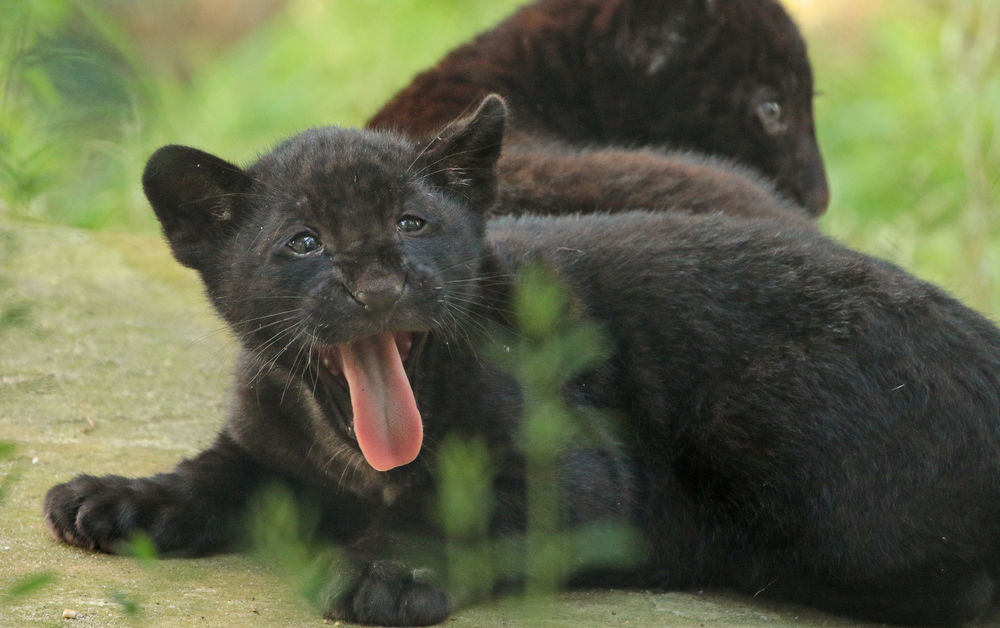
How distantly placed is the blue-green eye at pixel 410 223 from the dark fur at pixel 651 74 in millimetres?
2524

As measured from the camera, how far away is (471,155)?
314 cm

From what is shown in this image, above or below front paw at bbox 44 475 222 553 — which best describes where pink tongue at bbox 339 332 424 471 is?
above

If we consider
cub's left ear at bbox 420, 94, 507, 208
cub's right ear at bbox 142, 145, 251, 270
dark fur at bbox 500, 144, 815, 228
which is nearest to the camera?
cub's right ear at bbox 142, 145, 251, 270

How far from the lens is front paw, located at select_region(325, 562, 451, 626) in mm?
2631

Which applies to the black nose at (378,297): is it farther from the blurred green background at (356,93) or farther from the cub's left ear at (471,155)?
the blurred green background at (356,93)

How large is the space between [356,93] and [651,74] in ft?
11.8

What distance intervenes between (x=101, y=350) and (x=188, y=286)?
0.76 metres

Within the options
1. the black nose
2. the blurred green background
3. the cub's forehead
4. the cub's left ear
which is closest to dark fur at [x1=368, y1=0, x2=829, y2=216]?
the blurred green background

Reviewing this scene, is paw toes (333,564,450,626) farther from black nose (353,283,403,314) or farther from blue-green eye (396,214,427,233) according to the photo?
blue-green eye (396,214,427,233)

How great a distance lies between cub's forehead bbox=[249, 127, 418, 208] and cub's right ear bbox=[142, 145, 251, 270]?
74 millimetres

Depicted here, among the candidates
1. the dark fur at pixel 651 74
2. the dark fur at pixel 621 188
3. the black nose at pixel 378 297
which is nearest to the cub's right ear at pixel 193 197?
the black nose at pixel 378 297

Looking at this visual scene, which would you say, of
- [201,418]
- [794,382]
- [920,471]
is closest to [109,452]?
[201,418]

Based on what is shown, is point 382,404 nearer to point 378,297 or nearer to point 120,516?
point 378,297

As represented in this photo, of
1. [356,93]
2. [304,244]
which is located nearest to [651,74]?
[304,244]
